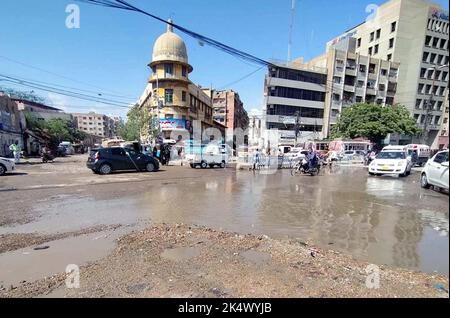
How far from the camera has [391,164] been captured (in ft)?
51.1

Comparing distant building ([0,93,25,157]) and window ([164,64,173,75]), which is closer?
distant building ([0,93,25,157])

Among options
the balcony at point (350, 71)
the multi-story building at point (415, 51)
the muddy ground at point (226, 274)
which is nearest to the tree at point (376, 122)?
the balcony at point (350, 71)

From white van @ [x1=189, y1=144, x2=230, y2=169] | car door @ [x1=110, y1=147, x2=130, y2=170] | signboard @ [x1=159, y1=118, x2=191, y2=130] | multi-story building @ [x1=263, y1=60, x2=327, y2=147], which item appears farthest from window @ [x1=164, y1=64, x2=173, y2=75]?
car door @ [x1=110, y1=147, x2=130, y2=170]

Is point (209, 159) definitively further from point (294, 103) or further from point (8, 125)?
point (294, 103)

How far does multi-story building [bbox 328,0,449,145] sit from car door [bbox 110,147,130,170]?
192 ft

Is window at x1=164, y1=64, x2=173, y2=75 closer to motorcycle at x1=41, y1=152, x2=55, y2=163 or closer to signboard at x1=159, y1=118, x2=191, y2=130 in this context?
signboard at x1=159, y1=118, x2=191, y2=130

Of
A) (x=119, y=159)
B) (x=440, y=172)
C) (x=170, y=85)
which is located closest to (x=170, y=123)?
(x=170, y=85)

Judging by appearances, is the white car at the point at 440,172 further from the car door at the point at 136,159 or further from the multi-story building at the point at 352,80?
the multi-story building at the point at 352,80

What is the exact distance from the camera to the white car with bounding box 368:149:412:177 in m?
15.4

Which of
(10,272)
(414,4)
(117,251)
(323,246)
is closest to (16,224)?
(10,272)

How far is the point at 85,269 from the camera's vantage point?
367 cm

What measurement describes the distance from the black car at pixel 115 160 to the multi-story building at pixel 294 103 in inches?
1309

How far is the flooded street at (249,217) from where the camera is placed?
13.8 feet

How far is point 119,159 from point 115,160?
241mm
